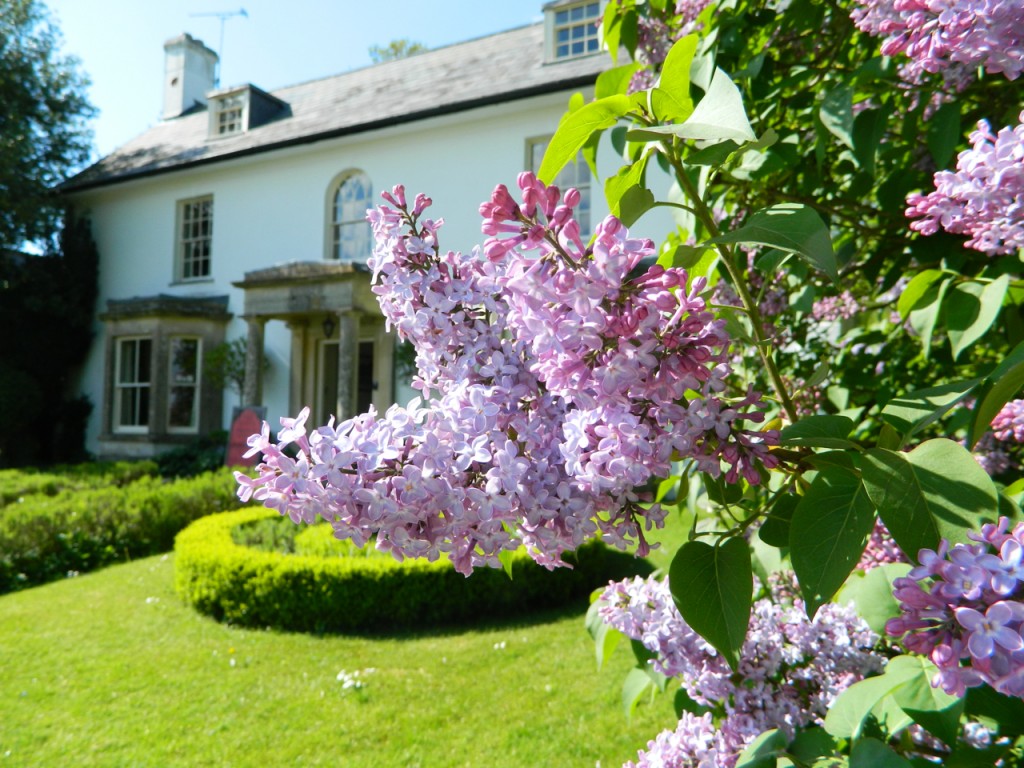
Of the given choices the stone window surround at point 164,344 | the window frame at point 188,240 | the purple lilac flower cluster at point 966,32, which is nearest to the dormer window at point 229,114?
the window frame at point 188,240

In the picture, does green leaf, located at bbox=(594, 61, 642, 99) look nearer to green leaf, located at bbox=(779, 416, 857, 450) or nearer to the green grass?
green leaf, located at bbox=(779, 416, 857, 450)

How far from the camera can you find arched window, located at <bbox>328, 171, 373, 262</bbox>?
13750 mm

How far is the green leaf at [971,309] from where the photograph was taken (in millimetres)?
1388

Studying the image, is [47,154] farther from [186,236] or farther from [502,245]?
[502,245]

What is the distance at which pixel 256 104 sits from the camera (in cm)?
1605

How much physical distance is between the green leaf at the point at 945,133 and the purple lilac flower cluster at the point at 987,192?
0.48 metres

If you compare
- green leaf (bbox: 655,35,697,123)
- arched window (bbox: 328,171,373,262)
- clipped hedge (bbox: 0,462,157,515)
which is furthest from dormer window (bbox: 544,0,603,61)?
green leaf (bbox: 655,35,697,123)

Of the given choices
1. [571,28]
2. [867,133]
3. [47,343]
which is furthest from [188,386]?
[867,133]

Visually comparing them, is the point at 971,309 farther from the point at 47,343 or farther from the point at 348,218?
the point at 47,343

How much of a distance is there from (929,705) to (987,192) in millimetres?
673

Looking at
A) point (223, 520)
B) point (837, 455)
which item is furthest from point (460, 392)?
point (223, 520)

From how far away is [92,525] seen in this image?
8086mm

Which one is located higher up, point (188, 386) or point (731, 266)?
point (188, 386)

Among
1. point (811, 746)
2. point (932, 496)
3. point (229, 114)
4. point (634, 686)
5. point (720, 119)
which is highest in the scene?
point (229, 114)
